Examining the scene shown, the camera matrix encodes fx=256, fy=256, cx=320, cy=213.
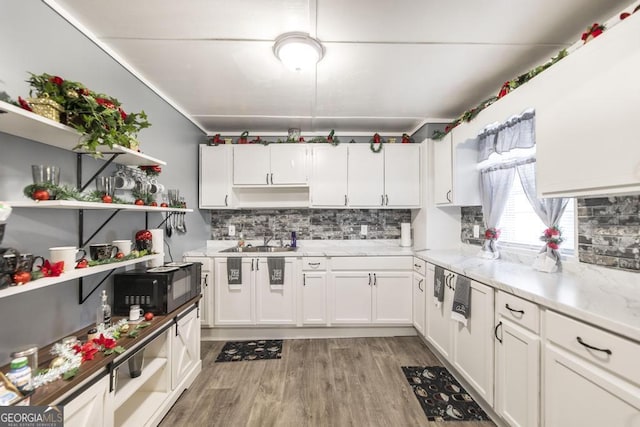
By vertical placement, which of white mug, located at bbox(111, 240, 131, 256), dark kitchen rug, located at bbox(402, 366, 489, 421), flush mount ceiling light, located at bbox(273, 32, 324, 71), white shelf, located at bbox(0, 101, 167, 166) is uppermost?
flush mount ceiling light, located at bbox(273, 32, 324, 71)

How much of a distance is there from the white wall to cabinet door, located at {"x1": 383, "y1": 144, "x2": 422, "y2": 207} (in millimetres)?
2702

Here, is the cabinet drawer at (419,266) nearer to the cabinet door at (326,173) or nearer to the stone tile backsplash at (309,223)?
the stone tile backsplash at (309,223)

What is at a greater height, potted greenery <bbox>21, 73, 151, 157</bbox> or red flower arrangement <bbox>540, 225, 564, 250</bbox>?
potted greenery <bbox>21, 73, 151, 157</bbox>

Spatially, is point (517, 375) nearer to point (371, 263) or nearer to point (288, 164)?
point (371, 263)

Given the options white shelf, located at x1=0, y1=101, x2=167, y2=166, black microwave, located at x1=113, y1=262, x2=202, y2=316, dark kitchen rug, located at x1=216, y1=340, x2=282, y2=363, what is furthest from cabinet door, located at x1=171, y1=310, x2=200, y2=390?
white shelf, located at x1=0, y1=101, x2=167, y2=166

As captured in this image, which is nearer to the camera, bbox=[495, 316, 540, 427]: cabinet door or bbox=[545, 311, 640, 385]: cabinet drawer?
bbox=[545, 311, 640, 385]: cabinet drawer

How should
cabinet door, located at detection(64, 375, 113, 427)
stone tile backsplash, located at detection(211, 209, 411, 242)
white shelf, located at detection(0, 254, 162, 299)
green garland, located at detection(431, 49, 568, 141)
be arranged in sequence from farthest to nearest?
stone tile backsplash, located at detection(211, 209, 411, 242) < green garland, located at detection(431, 49, 568, 141) < cabinet door, located at detection(64, 375, 113, 427) < white shelf, located at detection(0, 254, 162, 299)

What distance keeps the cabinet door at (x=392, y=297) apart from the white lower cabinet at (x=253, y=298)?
3.17ft

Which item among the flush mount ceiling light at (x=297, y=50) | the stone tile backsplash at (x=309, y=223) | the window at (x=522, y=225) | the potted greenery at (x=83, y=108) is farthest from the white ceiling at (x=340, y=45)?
the stone tile backsplash at (x=309, y=223)

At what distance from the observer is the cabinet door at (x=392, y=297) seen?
295cm

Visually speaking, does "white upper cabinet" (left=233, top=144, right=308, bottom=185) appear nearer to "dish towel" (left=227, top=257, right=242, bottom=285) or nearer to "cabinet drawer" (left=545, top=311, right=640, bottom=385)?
"dish towel" (left=227, top=257, right=242, bottom=285)

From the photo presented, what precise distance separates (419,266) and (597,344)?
5.77 feet

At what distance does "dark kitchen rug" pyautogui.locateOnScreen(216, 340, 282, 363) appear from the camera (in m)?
2.56

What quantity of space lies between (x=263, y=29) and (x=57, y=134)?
1241 millimetres
